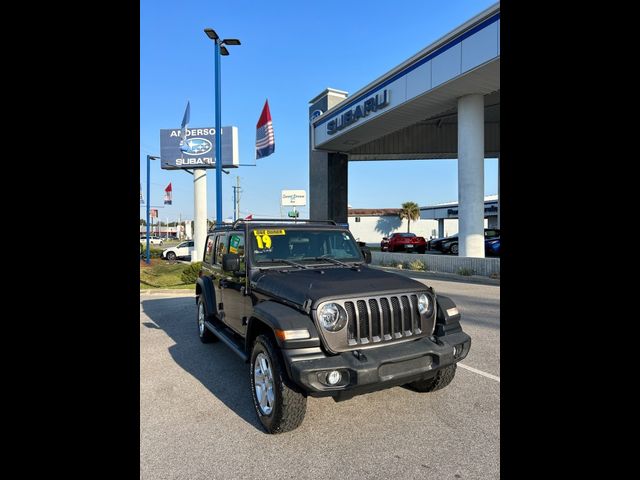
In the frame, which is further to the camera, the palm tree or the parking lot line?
the palm tree

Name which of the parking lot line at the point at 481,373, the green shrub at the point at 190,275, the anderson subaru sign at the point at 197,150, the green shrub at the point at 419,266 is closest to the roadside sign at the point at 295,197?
the anderson subaru sign at the point at 197,150

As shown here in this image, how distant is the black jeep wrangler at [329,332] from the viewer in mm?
2875

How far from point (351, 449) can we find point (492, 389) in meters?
1.91

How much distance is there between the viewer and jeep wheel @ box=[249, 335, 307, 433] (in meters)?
2.97

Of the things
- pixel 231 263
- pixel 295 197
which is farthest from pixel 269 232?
pixel 295 197

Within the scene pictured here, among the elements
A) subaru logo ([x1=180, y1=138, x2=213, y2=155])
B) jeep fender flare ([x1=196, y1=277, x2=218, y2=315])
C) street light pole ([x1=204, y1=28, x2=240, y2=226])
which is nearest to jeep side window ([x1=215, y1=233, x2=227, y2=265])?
jeep fender flare ([x1=196, y1=277, x2=218, y2=315])

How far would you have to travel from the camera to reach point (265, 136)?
62.4ft

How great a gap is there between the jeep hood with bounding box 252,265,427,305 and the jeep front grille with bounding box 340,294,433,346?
3.3 inches

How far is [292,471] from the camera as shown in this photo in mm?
2619

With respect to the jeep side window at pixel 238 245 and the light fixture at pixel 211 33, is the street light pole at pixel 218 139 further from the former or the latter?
the jeep side window at pixel 238 245

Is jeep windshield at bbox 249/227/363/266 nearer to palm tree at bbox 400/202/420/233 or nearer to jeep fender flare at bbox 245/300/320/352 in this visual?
jeep fender flare at bbox 245/300/320/352
